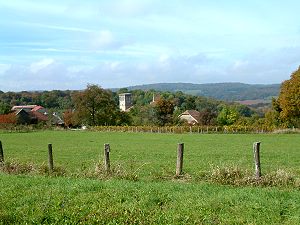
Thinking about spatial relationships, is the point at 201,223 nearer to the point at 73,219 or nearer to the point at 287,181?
the point at 73,219

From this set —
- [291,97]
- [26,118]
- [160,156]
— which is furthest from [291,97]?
[26,118]

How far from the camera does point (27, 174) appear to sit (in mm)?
14336

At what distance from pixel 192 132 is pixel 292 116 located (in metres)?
19.0

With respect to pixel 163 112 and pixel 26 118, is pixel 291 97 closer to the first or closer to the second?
pixel 163 112

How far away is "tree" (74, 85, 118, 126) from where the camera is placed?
97188mm

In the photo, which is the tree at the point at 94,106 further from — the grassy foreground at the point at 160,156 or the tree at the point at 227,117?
the grassy foreground at the point at 160,156

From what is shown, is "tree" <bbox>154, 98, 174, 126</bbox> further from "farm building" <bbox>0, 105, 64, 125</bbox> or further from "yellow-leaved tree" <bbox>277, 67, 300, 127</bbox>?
"yellow-leaved tree" <bbox>277, 67, 300, 127</bbox>

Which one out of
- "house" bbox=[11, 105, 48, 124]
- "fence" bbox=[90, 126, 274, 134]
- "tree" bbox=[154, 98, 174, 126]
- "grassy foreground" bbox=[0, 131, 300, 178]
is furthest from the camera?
"house" bbox=[11, 105, 48, 124]

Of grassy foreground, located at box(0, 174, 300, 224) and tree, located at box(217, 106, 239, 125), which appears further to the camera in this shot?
tree, located at box(217, 106, 239, 125)

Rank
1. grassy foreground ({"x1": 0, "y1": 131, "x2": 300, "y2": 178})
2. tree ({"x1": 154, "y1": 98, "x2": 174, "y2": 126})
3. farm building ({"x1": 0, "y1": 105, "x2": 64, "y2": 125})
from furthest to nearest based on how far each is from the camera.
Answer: tree ({"x1": 154, "y1": 98, "x2": 174, "y2": 126}) → farm building ({"x1": 0, "y1": 105, "x2": 64, "y2": 125}) → grassy foreground ({"x1": 0, "y1": 131, "x2": 300, "y2": 178})

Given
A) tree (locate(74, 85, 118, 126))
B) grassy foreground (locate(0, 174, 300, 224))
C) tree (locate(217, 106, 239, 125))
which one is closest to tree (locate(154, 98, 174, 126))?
tree (locate(74, 85, 118, 126))

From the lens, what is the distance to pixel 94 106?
323ft

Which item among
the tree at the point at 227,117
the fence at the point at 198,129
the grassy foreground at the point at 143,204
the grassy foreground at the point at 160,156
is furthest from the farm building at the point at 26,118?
the grassy foreground at the point at 143,204

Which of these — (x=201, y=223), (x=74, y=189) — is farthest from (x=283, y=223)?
(x=74, y=189)
